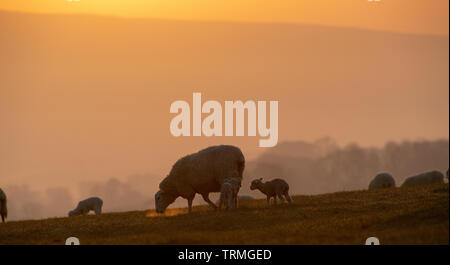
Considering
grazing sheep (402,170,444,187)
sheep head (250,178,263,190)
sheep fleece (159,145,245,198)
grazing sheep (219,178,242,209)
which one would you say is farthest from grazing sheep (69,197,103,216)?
grazing sheep (219,178,242,209)

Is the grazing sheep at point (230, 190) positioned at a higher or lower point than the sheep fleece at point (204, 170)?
lower

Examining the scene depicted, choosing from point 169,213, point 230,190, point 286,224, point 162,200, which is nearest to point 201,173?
point 169,213

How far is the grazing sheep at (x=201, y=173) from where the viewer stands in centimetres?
4053

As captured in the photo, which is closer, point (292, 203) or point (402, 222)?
point (402, 222)

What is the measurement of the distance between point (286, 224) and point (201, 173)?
422 inches

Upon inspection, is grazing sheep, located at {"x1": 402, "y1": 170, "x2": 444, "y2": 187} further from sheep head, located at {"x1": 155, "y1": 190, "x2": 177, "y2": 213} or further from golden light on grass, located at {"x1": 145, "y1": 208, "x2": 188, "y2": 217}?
sheep head, located at {"x1": 155, "y1": 190, "x2": 177, "y2": 213}

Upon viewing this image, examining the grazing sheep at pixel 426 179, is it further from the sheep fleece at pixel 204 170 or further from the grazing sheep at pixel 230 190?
the grazing sheep at pixel 230 190

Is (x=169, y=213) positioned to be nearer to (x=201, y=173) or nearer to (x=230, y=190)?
(x=201, y=173)

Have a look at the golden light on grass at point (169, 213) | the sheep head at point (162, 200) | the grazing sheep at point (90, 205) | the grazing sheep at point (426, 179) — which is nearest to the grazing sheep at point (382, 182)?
the grazing sheep at point (426, 179)

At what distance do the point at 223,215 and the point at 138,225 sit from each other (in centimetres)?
389

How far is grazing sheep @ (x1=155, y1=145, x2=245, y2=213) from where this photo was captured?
4053 centimetres
